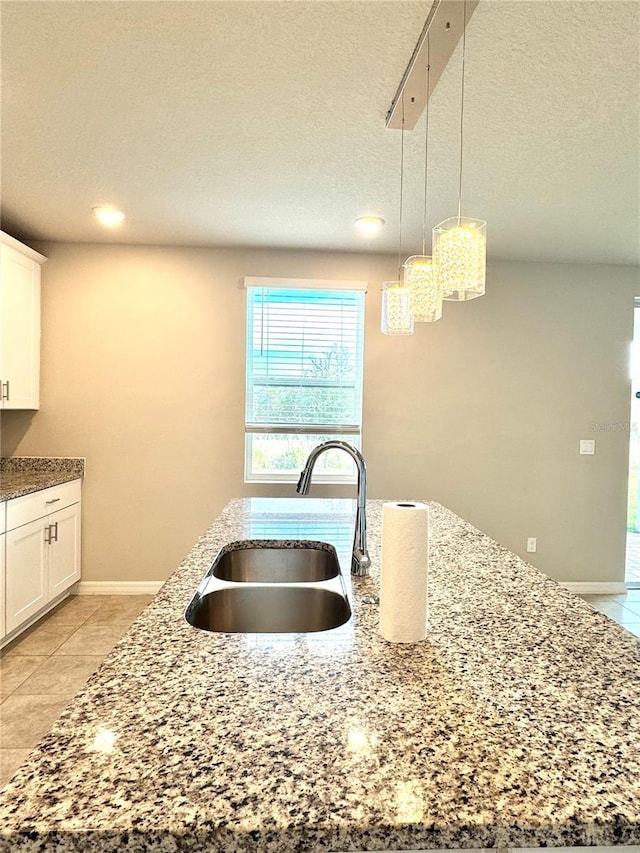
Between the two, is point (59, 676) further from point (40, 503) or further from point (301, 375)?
point (301, 375)

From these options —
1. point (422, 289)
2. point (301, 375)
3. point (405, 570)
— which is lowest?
point (405, 570)

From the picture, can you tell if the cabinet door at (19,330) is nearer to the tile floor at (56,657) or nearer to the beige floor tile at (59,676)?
the tile floor at (56,657)

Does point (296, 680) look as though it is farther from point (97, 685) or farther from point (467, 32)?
point (467, 32)

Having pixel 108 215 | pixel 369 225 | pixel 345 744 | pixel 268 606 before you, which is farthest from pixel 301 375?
pixel 345 744

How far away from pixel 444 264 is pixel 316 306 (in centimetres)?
250

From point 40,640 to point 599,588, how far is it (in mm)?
3977

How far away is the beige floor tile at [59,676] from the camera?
99.8 inches

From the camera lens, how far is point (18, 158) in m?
2.41

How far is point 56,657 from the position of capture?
2867mm

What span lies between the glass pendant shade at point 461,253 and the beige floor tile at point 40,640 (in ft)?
9.69

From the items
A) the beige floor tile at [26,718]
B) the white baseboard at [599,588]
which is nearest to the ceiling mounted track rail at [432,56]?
the beige floor tile at [26,718]

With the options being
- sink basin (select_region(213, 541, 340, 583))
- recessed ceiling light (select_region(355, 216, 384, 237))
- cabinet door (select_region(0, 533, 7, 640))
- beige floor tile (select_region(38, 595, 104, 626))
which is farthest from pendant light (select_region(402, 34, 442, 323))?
beige floor tile (select_region(38, 595, 104, 626))

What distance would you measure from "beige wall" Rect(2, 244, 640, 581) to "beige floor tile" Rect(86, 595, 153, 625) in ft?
0.54

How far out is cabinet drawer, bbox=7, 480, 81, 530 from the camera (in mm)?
2836
